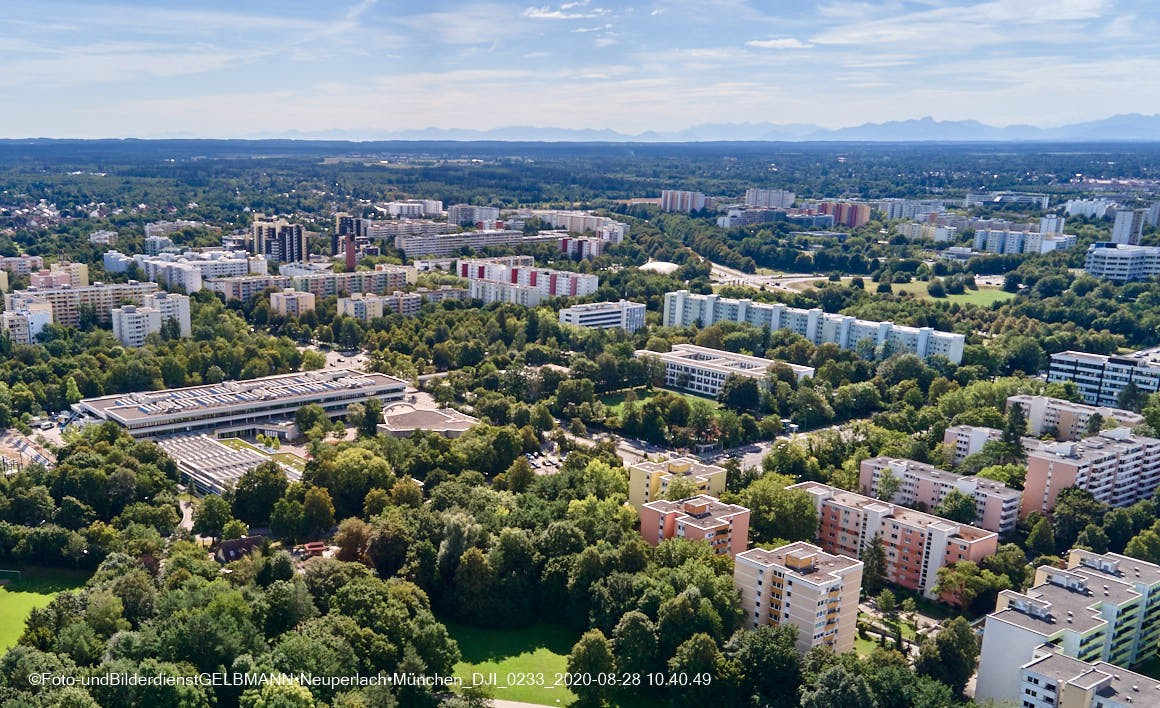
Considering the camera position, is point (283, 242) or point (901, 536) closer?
point (901, 536)

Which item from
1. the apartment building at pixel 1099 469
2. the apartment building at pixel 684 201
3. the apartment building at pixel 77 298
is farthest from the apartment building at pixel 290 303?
the apartment building at pixel 684 201

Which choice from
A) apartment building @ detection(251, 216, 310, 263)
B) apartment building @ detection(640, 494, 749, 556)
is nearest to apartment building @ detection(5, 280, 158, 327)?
apartment building @ detection(251, 216, 310, 263)

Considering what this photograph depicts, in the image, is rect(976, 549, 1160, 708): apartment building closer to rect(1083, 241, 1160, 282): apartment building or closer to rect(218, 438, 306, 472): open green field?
rect(218, 438, 306, 472): open green field

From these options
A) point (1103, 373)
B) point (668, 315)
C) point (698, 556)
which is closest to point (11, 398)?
point (698, 556)

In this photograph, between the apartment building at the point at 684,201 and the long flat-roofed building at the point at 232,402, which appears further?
the apartment building at the point at 684,201

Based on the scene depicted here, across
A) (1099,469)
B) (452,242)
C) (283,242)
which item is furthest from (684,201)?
(1099,469)

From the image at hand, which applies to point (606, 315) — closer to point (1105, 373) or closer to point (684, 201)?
point (1105, 373)

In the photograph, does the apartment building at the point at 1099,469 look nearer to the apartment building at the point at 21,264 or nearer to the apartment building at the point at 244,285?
the apartment building at the point at 244,285
